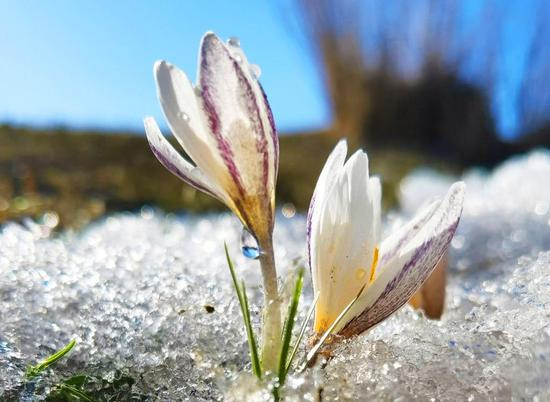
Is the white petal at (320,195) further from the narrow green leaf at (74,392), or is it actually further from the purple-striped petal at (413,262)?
the narrow green leaf at (74,392)

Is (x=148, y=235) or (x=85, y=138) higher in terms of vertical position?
(x=148, y=235)

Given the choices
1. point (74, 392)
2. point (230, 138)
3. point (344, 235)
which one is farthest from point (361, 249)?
point (74, 392)

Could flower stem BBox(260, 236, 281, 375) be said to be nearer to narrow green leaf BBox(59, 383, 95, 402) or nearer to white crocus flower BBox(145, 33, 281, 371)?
white crocus flower BBox(145, 33, 281, 371)

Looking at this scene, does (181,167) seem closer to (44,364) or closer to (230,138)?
(230,138)

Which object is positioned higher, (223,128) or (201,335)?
(223,128)

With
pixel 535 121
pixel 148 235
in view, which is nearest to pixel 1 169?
pixel 148 235

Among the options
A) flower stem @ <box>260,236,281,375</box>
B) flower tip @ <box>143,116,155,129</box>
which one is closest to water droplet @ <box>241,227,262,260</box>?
flower stem @ <box>260,236,281,375</box>

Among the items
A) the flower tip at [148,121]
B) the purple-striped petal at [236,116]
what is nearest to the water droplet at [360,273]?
the purple-striped petal at [236,116]

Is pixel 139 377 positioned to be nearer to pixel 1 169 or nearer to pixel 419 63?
pixel 1 169
